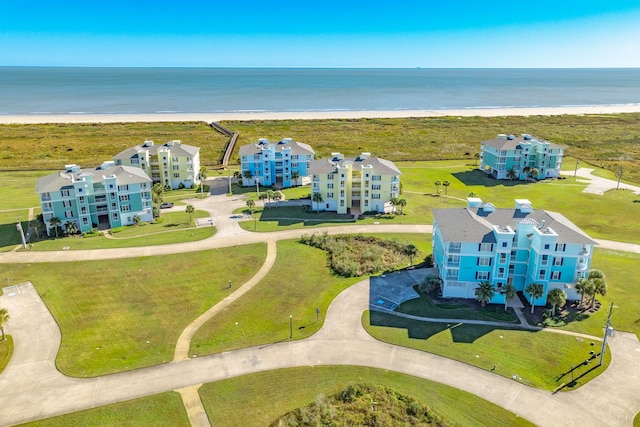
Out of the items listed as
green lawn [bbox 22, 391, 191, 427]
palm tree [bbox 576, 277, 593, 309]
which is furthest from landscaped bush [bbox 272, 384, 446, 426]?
palm tree [bbox 576, 277, 593, 309]

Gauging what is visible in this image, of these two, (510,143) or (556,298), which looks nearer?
(556,298)

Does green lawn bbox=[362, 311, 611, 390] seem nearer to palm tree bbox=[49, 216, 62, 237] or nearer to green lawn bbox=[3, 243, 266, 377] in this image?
green lawn bbox=[3, 243, 266, 377]

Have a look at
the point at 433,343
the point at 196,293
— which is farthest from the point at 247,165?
the point at 433,343

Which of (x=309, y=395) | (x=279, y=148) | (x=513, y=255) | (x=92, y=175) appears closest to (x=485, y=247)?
(x=513, y=255)

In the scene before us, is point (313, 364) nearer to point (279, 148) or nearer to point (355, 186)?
point (355, 186)

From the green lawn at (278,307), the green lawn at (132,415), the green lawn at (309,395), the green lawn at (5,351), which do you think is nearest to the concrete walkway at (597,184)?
the green lawn at (278,307)

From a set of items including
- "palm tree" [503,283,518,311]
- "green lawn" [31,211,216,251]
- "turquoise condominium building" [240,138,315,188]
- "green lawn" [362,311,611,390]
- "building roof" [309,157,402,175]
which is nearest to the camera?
"green lawn" [362,311,611,390]
